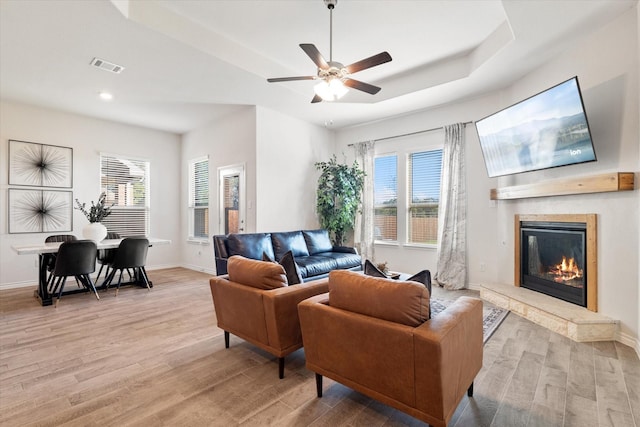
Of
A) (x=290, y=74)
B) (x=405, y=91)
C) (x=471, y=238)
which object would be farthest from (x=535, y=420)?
(x=290, y=74)

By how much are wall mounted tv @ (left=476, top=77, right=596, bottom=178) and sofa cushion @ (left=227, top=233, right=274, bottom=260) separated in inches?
131

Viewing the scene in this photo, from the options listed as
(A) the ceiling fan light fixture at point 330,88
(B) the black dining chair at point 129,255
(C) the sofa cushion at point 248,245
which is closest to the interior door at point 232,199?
(C) the sofa cushion at point 248,245

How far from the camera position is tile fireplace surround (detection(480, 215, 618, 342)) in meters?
2.93

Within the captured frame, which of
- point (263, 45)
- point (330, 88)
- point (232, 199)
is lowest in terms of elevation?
point (232, 199)

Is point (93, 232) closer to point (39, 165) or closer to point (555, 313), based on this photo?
point (39, 165)

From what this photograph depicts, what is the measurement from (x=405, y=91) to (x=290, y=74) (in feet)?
5.59

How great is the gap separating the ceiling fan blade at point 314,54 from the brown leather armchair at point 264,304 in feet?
5.80

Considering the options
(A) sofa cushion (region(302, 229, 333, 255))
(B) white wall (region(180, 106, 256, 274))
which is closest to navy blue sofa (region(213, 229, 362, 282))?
(A) sofa cushion (region(302, 229, 333, 255))

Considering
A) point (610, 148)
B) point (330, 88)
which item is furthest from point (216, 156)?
point (610, 148)

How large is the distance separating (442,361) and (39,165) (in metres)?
6.89

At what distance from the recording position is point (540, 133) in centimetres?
348

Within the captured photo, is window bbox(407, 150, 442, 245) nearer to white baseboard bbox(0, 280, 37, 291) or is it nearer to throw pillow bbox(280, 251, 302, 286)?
throw pillow bbox(280, 251, 302, 286)

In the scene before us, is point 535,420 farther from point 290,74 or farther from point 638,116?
point 290,74

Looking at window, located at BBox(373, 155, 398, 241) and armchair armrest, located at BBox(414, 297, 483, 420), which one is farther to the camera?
window, located at BBox(373, 155, 398, 241)
